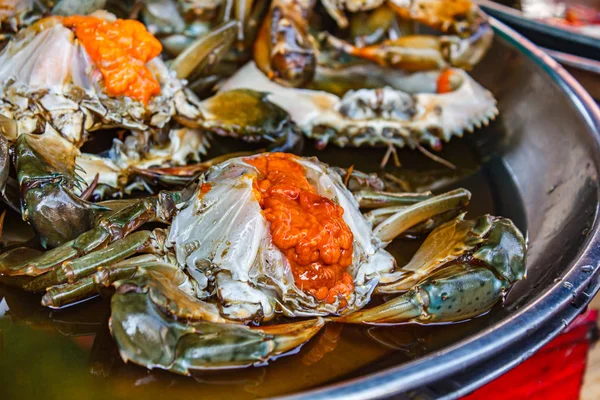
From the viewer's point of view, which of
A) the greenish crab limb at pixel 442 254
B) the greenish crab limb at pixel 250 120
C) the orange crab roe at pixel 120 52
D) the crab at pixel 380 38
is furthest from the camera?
the crab at pixel 380 38

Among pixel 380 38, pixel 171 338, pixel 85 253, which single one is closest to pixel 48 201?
pixel 85 253

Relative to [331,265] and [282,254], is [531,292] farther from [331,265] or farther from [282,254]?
[282,254]

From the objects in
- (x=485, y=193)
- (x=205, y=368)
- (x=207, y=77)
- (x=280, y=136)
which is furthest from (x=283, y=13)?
(x=205, y=368)

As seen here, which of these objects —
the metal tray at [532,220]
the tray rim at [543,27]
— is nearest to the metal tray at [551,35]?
the tray rim at [543,27]

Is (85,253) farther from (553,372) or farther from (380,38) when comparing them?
(380,38)

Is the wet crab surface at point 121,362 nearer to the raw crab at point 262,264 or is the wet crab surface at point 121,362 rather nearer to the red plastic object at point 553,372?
the raw crab at point 262,264
